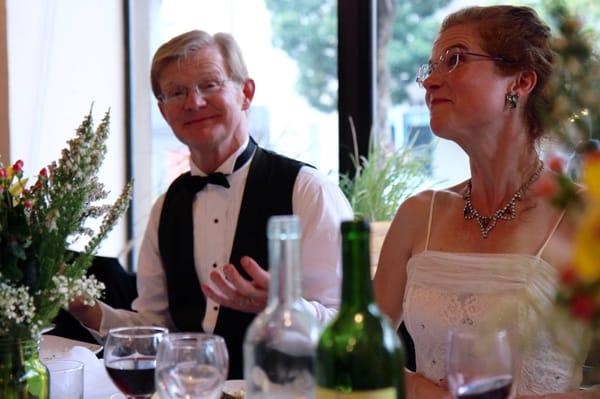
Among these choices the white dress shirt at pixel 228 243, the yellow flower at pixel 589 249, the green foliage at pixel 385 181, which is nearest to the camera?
the yellow flower at pixel 589 249

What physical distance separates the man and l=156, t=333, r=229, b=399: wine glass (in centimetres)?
135

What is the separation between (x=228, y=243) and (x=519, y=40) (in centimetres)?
115

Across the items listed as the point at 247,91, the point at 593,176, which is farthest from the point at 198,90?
the point at 593,176

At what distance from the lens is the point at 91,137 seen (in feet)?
4.40

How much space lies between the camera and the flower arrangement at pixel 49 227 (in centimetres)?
131

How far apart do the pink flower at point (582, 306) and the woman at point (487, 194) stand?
4.33 feet

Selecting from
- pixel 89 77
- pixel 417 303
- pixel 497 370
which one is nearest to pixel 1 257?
pixel 497 370

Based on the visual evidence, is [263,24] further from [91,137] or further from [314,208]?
[91,137]

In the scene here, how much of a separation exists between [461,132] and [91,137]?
3.06 ft

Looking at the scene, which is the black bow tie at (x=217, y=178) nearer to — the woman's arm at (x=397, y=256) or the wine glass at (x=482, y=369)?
the woman's arm at (x=397, y=256)

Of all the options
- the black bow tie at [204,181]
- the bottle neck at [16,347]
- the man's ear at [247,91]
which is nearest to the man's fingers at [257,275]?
the bottle neck at [16,347]

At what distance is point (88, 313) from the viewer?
232 cm

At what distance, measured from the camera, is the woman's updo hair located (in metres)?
1.95

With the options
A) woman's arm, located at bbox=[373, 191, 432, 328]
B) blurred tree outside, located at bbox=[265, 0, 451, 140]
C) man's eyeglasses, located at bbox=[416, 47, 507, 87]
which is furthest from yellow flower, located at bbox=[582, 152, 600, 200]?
blurred tree outside, located at bbox=[265, 0, 451, 140]
